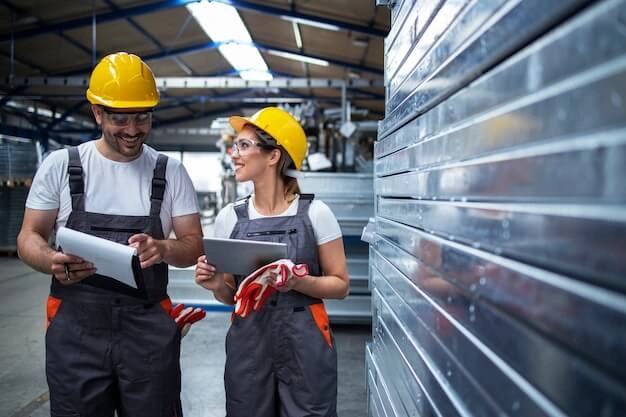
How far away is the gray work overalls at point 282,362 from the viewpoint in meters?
1.72

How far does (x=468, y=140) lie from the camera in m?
0.80

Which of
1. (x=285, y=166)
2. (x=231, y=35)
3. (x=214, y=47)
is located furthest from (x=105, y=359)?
(x=214, y=47)

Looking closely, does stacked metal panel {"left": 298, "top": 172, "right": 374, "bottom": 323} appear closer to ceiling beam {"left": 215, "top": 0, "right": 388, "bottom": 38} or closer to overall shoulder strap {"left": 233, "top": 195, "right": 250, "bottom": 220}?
overall shoulder strap {"left": 233, "top": 195, "right": 250, "bottom": 220}

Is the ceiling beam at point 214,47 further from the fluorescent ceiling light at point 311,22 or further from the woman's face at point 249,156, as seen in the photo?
the woman's face at point 249,156

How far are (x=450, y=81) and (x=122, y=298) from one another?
1400 millimetres

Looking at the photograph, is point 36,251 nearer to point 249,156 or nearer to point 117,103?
point 117,103

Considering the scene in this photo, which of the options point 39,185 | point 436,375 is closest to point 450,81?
point 436,375

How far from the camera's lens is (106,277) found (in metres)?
1.78

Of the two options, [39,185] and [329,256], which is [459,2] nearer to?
[329,256]

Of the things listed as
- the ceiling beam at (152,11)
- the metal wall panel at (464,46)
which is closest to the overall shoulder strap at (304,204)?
the metal wall panel at (464,46)

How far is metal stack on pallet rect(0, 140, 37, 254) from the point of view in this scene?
32.0 feet

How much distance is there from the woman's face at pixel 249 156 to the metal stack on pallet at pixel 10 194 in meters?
9.25

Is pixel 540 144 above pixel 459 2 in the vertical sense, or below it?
below

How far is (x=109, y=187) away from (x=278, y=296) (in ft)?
2.43
